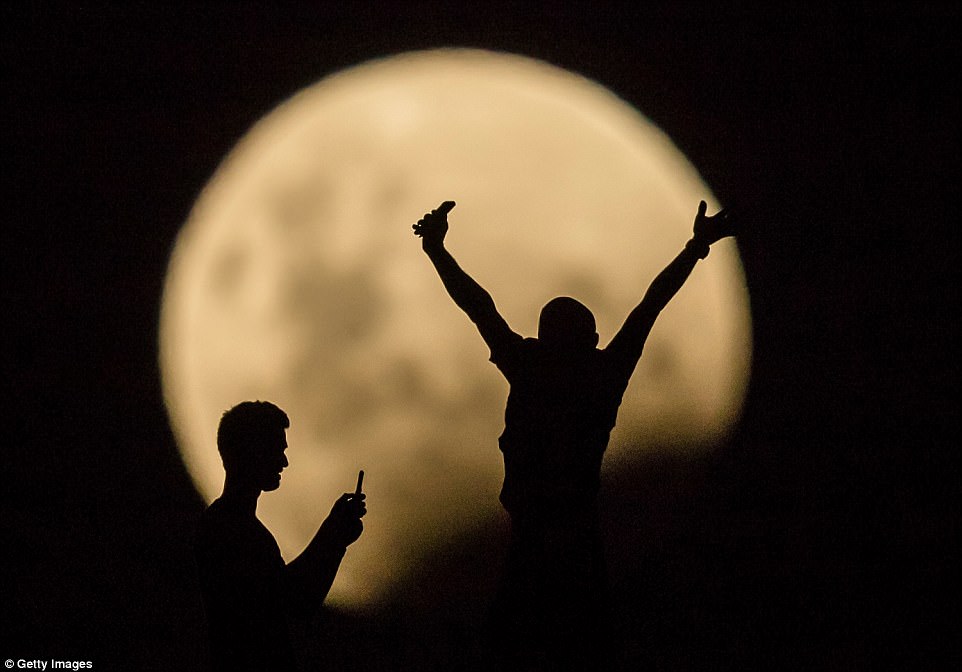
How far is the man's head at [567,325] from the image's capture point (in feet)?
10.9

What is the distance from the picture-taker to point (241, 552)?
300 centimetres

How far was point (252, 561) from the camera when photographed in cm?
300

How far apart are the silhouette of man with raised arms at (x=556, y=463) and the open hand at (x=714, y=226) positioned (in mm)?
192

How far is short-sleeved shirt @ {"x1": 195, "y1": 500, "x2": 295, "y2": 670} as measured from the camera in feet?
9.81

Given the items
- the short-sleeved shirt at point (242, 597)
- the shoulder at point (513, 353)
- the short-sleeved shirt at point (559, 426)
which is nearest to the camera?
the short-sleeved shirt at point (242, 597)

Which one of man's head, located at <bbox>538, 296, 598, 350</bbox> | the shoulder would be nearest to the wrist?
man's head, located at <bbox>538, 296, 598, 350</bbox>

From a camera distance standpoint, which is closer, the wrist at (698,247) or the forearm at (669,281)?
the forearm at (669,281)

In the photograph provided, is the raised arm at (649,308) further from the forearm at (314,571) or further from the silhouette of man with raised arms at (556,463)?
the forearm at (314,571)

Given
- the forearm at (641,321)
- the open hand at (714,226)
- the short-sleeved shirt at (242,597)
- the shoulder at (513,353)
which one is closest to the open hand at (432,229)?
the shoulder at (513,353)

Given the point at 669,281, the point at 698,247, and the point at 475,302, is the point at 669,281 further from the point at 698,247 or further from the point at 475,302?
the point at 475,302

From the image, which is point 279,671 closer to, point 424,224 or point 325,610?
point 424,224

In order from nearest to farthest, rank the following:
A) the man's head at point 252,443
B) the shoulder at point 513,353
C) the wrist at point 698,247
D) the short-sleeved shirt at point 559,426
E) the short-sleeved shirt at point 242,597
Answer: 1. the short-sleeved shirt at point 242,597
2. the man's head at point 252,443
3. the short-sleeved shirt at point 559,426
4. the shoulder at point 513,353
5. the wrist at point 698,247

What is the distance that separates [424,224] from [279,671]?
152 cm

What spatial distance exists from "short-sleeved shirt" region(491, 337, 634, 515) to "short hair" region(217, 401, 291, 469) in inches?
29.5
